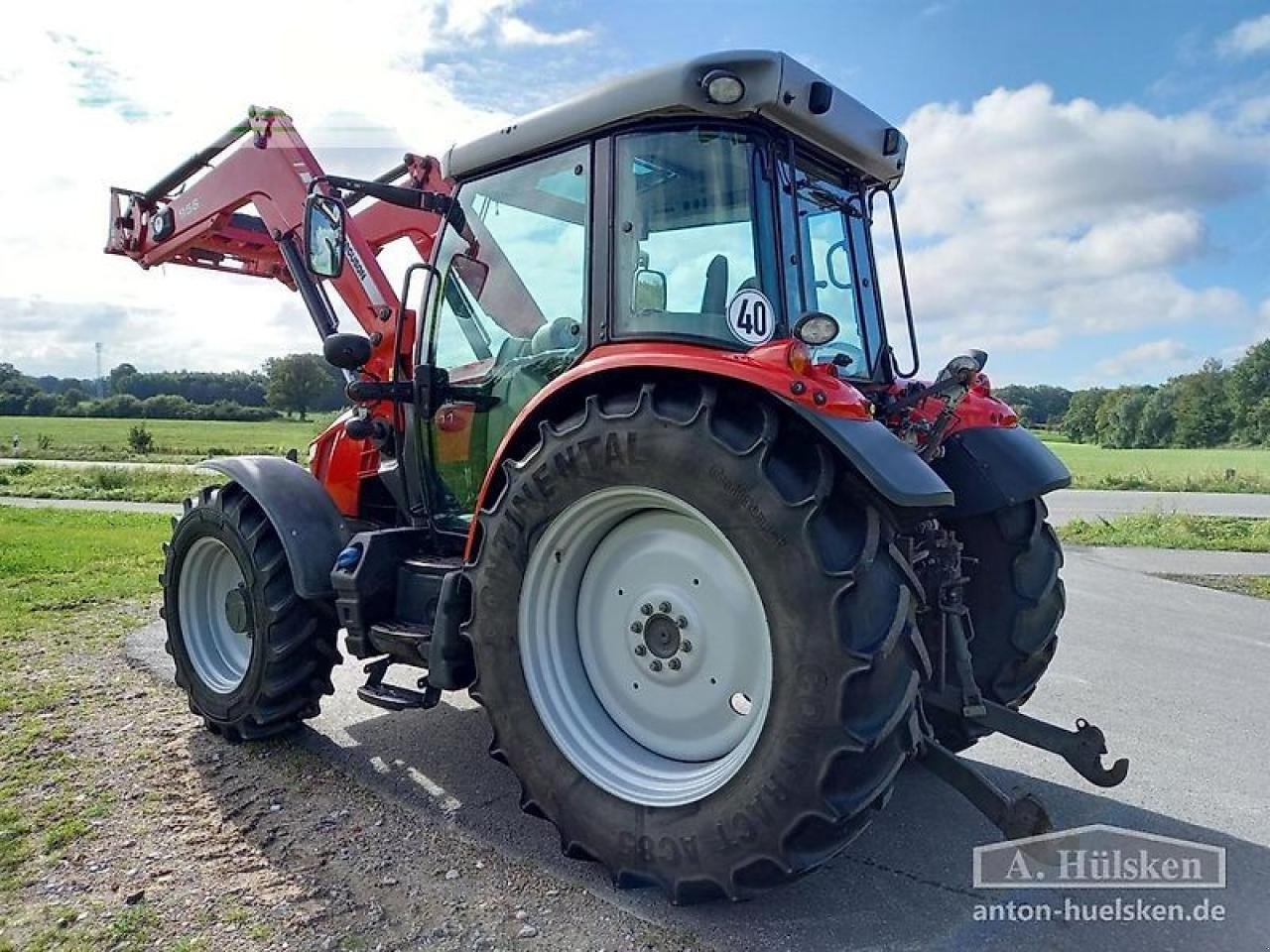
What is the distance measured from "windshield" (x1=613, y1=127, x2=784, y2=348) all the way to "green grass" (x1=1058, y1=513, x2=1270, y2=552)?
1175cm

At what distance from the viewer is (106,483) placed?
24000 mm

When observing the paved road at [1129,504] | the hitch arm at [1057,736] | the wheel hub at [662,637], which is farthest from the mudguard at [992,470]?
the paved road at [1129,504]

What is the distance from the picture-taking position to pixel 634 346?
317 cm

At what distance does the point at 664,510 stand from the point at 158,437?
49944mm

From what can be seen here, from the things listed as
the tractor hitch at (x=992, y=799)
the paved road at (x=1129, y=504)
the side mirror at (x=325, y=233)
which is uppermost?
the side mirror at (x=325, y=233)

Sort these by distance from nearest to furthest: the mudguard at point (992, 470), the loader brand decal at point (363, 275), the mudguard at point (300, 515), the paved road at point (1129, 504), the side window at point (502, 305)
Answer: the side window at point (502, 305), the mudguard at point (992, 470), the mudguard at point (300, 515), the loader brand decal at point (363, 275), the paved road at point (1129, 504)

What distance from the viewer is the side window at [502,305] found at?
3555 millimetres

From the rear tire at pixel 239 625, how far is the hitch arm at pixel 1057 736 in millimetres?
2694

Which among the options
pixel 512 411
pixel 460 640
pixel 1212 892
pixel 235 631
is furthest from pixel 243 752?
pixel 1212 892

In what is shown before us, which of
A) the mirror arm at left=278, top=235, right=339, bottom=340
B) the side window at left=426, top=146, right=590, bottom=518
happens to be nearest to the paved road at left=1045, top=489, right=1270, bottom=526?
the mirror arm at left=278, top=235, right=339, bottom=340

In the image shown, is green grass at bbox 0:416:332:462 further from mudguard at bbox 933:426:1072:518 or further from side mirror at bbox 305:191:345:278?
mudguard at bbox 933:426:1072:518

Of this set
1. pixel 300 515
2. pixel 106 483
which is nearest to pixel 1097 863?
pixel 300 515

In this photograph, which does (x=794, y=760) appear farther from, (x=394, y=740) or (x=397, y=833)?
(x=394, y=740)

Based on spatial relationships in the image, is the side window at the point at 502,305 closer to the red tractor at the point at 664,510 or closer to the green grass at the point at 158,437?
the red tractor at the point at 664,510
